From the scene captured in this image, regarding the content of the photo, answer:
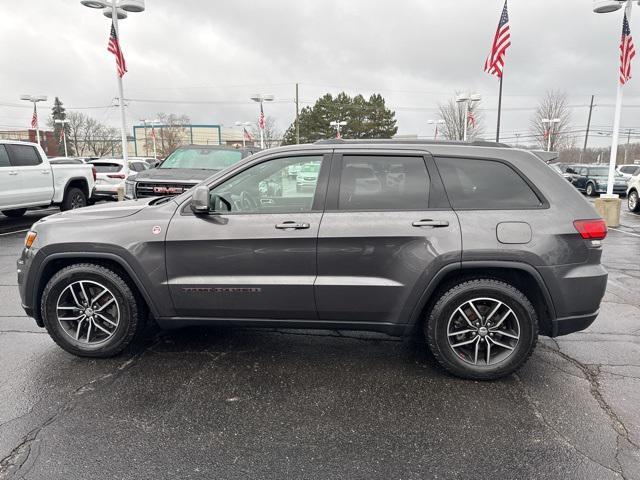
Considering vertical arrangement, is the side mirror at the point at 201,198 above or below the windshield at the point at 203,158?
below

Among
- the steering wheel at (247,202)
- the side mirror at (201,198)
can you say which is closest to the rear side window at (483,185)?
the steering wheel at (247,202)

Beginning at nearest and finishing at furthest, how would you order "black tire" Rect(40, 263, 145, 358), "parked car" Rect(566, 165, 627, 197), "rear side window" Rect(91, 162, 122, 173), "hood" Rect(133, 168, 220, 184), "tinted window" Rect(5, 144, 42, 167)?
1. "black tire" Rect(40, 263, 145, 358)
2. "hood" Rect(133, 168, 220, 184)
3. "tinted window" Rect(5, 144, 42, 167)
4. "rear side window" Rect(91, 162, 122, 173)
5. "parked car" Rect(566, 165, 627, 197)

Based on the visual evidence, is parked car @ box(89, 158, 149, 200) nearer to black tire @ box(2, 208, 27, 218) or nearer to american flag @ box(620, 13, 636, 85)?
black tire @ box(2, 208, 27, 218)

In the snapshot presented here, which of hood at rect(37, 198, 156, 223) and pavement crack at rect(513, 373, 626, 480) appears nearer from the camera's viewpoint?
pavement crack at rect(513, 373, 626, 480)

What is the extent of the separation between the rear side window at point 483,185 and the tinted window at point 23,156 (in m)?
10.4

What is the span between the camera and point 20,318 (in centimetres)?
471

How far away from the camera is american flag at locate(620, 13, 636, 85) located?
10.7 m

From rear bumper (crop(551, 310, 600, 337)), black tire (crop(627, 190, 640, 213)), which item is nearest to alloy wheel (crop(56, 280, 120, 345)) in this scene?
rear bumper (crop(551, 310, 600, 337))

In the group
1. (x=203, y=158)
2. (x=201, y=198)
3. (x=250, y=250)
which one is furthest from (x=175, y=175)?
(x=250, y=250)

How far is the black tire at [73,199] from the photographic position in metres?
11.6

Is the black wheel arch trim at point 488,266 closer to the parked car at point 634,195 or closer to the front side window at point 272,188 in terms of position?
the front side window at point 272,188

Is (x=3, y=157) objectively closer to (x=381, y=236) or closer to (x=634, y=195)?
(x=381, y=236)

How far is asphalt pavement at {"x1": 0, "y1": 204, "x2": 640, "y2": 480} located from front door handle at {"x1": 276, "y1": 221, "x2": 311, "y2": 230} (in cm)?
116

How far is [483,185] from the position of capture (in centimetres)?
337
